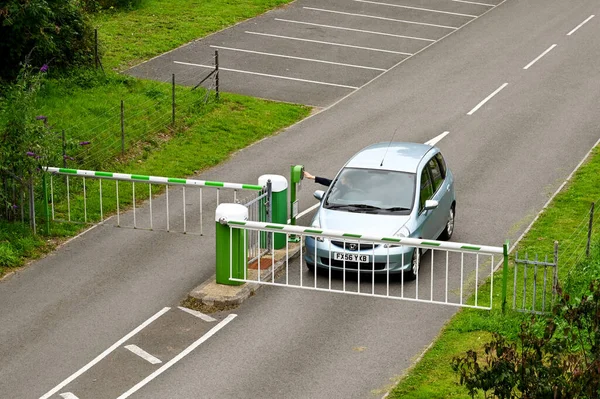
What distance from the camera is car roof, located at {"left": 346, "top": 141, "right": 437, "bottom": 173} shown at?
18344mm

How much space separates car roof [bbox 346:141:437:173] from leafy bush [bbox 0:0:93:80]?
30.0 feet

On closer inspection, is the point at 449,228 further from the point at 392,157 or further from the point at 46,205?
the point at 46,205

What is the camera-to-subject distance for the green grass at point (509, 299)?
1370cm

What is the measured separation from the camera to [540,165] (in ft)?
76.6

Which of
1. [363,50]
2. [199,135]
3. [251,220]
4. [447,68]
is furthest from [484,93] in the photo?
[251,220]

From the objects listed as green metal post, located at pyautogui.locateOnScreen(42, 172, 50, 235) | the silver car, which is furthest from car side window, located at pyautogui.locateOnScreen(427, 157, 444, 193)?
green metal post, located at pyautogui.locateOnScreen(42, 172, 50, 235)

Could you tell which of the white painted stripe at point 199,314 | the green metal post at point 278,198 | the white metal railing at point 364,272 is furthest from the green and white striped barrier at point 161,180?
the white painted stripe at point 199,314

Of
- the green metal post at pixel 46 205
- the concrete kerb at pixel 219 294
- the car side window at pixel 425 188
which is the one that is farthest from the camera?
the green metal post at pixel 46 205

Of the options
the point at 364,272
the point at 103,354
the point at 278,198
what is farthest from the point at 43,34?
the point at 103,354

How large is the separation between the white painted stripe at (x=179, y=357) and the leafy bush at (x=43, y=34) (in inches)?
437

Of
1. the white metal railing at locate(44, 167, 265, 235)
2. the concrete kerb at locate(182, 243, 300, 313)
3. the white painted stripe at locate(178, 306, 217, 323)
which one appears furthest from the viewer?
Answer: the white metal railing at locate(44, 167, 265, 235)

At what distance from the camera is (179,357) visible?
14586 mm

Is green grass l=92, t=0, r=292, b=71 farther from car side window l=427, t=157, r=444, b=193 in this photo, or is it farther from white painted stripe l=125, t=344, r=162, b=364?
white painted stripe l=125, t=344, r=162, b=364

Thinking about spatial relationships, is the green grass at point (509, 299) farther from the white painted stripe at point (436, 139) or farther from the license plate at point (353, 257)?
the white painted stripe at point (436, 139)
